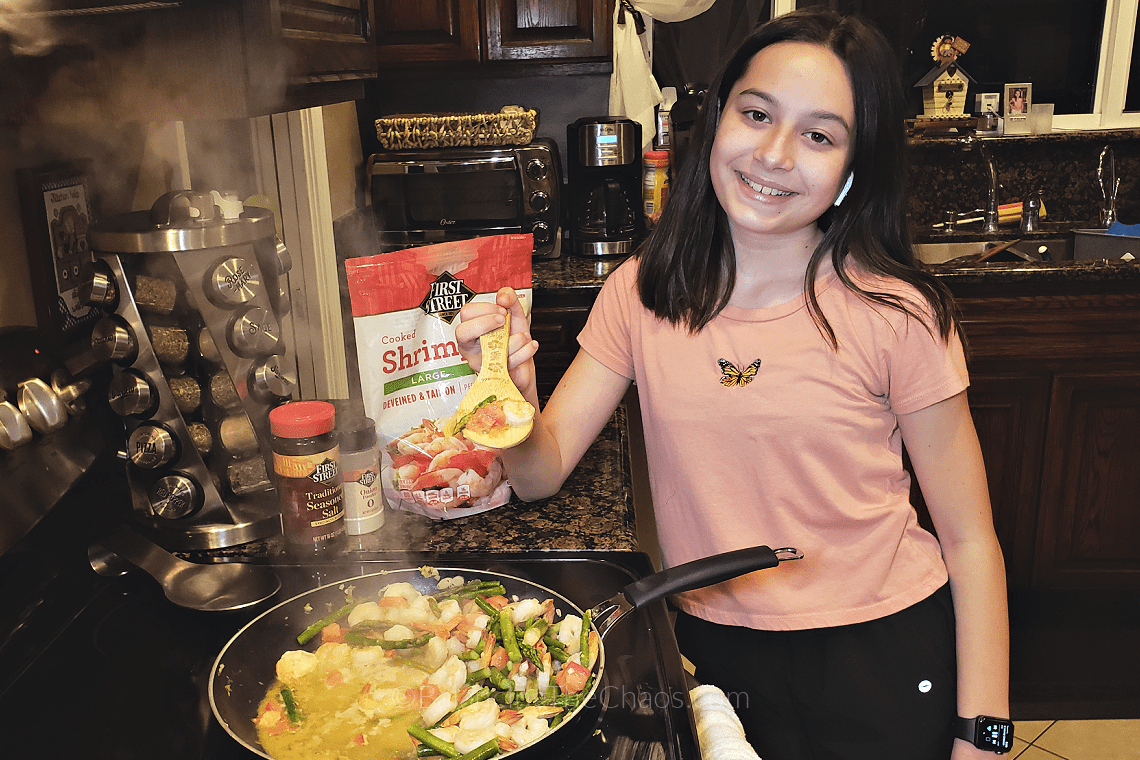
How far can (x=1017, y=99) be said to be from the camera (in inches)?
118

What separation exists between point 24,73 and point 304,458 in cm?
46

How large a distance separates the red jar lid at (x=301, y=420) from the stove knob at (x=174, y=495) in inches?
4.5

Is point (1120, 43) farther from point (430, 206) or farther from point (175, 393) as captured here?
point (175, 393)

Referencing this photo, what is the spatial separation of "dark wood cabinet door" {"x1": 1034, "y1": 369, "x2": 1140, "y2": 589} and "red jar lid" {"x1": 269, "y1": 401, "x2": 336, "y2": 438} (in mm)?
2072

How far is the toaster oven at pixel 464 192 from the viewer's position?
256 centimetres

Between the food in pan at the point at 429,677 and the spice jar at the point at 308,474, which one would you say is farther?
the spice jar at the point at 308,474

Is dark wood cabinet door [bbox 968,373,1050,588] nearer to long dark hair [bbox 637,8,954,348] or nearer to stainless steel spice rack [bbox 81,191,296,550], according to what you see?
long dark hair [bbox 637,8,954,348]

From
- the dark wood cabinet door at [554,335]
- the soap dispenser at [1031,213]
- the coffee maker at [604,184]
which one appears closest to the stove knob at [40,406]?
the dark wood cabinet door at [554,335]

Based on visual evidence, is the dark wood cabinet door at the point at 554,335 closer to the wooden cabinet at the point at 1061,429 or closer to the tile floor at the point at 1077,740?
the wooden cabinet at the point at 1061,429

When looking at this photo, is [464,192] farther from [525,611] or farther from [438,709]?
[438,709]

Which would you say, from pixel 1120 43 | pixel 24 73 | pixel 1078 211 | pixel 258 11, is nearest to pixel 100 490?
pixel 24 73

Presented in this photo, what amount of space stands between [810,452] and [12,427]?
878mm

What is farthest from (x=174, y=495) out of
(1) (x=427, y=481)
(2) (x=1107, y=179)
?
(2) (x=1107, y=179)

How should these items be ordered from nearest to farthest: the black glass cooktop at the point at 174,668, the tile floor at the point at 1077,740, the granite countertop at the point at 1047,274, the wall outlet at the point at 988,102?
the black glass cooktop at the point at 174,668 < the tile floor at the point at 1077,740 < the granite countertop at the point at 1047,274 < the wall outlet at the point at 988,102
